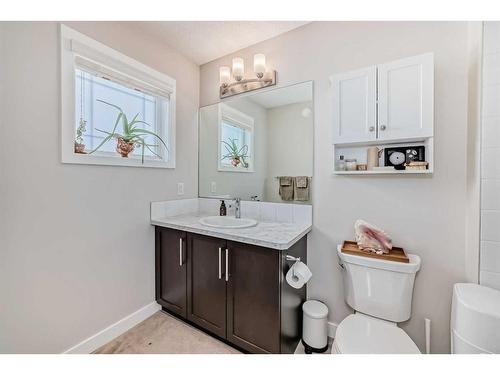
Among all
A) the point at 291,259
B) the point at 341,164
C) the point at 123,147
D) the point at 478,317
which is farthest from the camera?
the point at 123,147

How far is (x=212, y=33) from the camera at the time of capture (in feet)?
5.90

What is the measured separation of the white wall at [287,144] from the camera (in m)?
1.70

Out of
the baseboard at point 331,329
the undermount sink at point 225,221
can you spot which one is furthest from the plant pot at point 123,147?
the baseboard at point 331,329

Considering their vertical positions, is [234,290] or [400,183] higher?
[400,183]

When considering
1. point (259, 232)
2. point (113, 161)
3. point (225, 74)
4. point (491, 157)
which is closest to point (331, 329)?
point (259, 232)

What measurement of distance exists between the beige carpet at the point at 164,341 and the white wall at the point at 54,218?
16 cm

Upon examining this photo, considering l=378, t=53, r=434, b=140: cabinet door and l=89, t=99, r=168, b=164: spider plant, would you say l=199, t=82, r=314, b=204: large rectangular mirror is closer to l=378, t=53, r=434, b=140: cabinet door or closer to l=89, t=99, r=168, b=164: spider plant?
l=378, t=53, r=434, b=140: cabinet door

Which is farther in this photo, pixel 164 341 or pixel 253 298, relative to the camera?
pixel 164 341

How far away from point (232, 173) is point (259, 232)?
2.75 feet

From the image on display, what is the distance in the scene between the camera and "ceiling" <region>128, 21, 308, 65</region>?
1.70 metres

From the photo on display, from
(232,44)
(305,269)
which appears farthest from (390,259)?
(232,44)

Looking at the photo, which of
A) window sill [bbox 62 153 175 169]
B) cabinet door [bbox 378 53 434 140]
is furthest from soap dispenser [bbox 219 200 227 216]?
cabinet door [bbox 378 53 434 140]

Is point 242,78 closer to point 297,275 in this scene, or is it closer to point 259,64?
point 259,64
